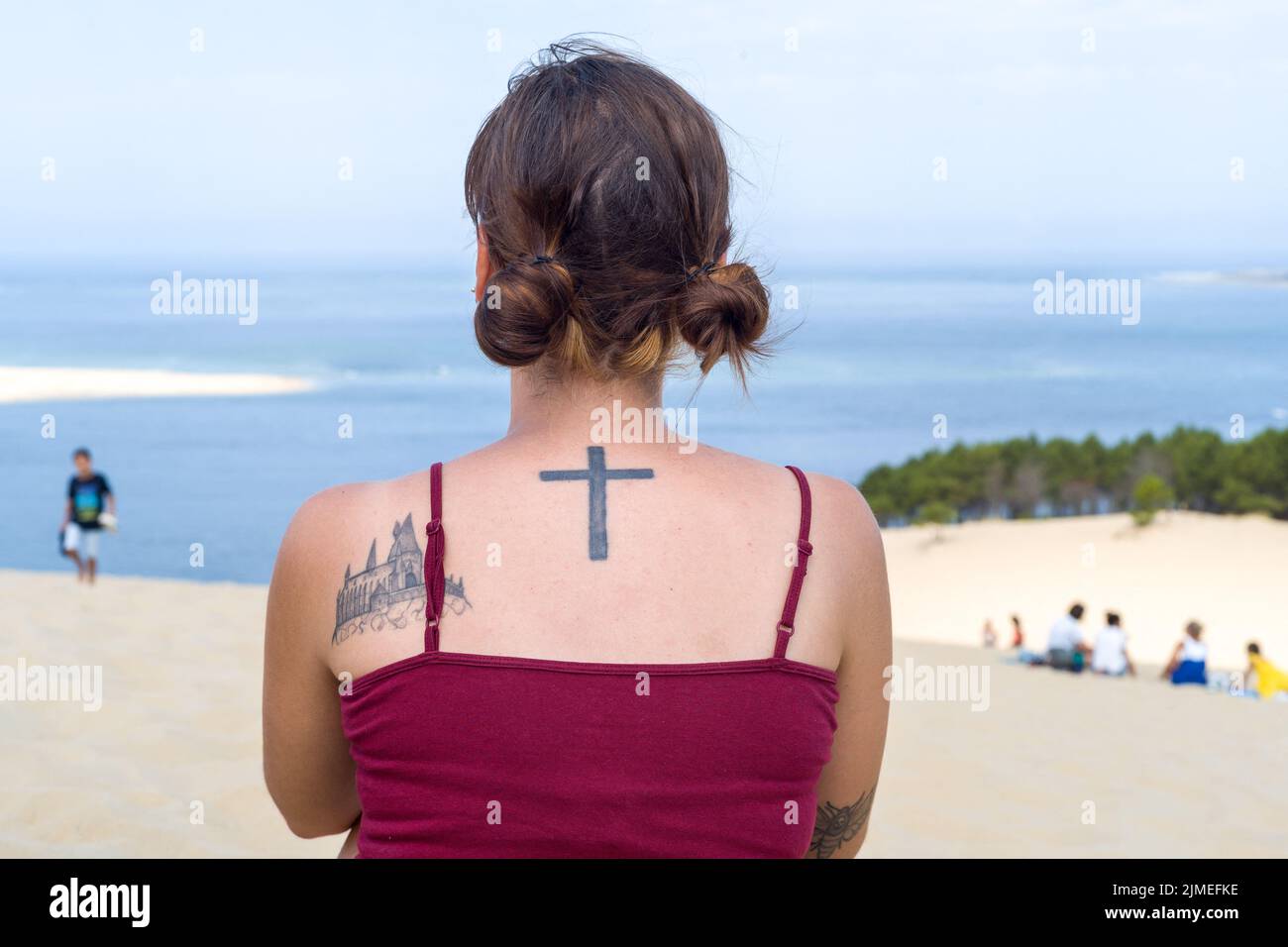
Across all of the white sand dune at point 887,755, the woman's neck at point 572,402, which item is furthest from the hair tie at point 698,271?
the white sand dune at point 887,755

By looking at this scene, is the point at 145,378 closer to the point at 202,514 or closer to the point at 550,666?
the point at 202,514

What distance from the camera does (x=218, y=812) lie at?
443 cm

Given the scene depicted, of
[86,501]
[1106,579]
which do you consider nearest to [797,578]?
[86,501]

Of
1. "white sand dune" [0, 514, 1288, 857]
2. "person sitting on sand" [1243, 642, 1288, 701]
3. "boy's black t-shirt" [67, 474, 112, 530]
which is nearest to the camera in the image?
"white sand dune" [0, 514, 1288, 857]

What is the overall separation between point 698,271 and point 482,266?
1.03ft

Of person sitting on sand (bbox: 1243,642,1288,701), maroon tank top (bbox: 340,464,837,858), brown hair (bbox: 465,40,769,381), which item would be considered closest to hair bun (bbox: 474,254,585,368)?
brown hair (bbox: 465,40,769,381)

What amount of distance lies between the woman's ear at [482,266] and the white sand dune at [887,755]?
2752 millimetres

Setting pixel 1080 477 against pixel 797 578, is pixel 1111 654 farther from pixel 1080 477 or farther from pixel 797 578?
pixel 1080 477

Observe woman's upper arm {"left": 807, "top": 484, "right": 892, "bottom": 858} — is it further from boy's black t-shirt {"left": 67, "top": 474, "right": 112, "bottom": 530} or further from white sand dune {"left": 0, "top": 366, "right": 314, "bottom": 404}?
white sand dune {"left": 0, "top": 366, "right": 314, "bottom": 404}

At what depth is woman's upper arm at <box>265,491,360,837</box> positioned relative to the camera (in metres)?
1.72

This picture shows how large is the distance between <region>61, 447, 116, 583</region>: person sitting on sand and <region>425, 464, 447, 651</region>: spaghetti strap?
970cm

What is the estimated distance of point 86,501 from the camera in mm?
10523

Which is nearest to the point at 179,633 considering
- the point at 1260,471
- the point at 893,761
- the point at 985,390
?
the point at 893,761

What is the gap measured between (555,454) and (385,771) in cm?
46
